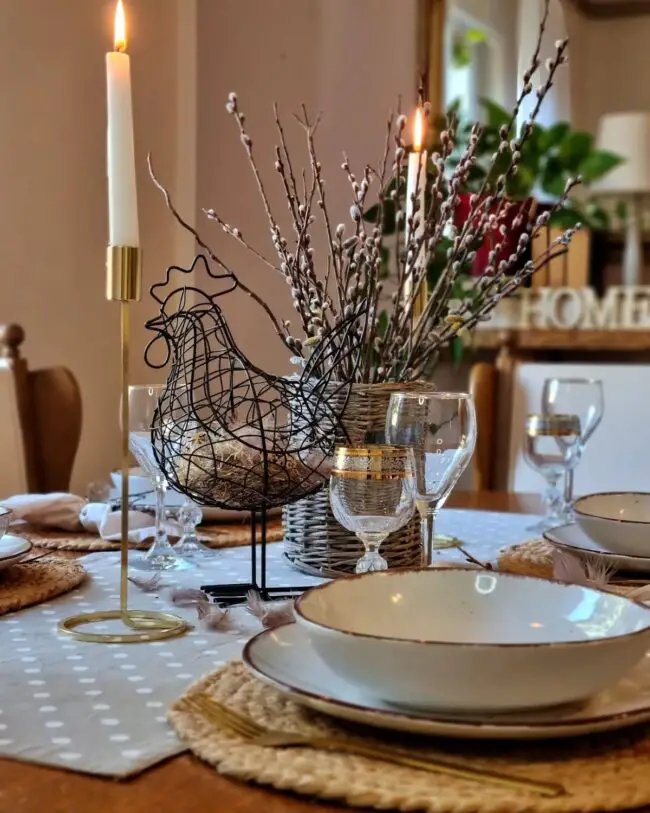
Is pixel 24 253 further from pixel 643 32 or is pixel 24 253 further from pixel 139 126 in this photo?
pixel 643 32

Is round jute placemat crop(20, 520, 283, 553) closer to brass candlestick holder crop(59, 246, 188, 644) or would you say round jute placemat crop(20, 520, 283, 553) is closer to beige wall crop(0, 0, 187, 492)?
brass candlestick holder crop(59, 246, 188, 644)

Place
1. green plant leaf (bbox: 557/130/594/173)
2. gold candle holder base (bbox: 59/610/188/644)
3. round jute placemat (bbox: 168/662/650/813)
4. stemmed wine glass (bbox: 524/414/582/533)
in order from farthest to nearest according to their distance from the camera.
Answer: green plant leaf (bbox: 557/130/594/173)
stemmed wine glass (bbox: 524/414/582/533)
gold candle holder base (bbox: 59/610/188/644)
round jute placemat (bbox: 168/662/650/813)

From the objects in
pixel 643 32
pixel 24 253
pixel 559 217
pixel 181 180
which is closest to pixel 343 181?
pixel 181 180

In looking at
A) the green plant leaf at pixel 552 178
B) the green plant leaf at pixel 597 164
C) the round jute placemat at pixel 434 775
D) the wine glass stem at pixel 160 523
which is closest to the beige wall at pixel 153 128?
the green plant leaf at pixel 552 178

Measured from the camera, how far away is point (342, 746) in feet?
1.60

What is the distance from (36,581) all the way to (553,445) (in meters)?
0.69

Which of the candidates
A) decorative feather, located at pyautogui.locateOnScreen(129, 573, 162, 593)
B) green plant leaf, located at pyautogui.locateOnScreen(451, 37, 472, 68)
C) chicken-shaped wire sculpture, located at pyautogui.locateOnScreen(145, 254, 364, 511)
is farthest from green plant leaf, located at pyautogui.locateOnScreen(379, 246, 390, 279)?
green plant leaf, located at pyautogui.locateOnScreen(451, 37, 472, 68)

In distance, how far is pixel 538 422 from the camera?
1.31 meters

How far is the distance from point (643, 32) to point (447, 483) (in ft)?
14.5

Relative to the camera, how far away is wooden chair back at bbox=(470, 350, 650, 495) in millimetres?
1972

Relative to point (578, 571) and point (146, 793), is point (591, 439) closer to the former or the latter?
point (578, 571)

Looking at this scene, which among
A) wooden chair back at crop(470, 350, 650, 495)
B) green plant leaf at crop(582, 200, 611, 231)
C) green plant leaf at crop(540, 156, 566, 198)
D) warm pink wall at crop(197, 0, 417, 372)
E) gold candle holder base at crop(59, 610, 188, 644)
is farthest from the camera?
green plant leaf at crop(582, 200, 611, 231)

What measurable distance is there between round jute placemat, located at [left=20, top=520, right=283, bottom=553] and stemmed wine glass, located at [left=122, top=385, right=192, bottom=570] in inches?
3.0

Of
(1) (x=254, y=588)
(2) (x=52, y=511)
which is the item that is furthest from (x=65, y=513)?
(1) (x=254, y=588)
